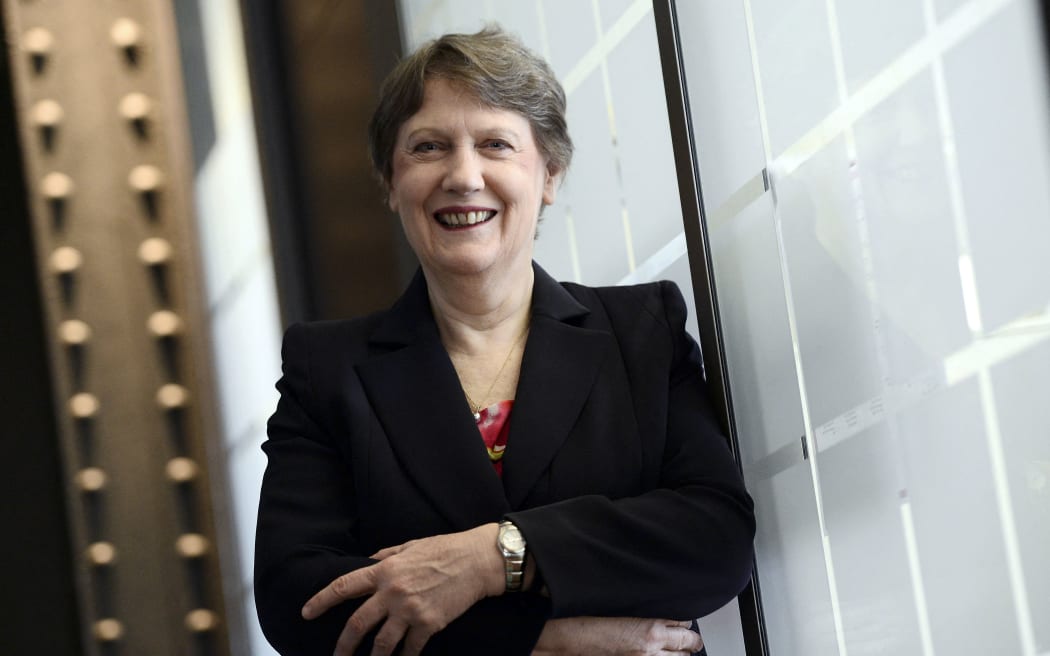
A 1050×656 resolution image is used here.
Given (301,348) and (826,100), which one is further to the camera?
(301,348)

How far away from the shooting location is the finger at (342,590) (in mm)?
1360

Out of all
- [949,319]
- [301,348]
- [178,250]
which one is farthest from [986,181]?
[178,250]

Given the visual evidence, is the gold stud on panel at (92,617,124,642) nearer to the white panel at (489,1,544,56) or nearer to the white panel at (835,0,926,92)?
the white panel at (489,1,544,56)

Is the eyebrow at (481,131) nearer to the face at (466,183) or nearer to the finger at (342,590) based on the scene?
the face at (466,183)

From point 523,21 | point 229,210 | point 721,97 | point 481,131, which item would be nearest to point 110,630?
point 229,210

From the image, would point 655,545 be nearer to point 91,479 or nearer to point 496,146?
point 496,146

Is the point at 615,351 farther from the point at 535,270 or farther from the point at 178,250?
the point at 178,250

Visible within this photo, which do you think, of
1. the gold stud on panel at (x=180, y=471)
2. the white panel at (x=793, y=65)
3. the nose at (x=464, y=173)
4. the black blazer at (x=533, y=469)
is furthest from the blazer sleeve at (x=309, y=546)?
the gold stud on panel at (x=180, y=471)

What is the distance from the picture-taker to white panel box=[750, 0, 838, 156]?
4.39ft

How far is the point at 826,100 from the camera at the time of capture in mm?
1344

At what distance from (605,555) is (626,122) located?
68 centimetres

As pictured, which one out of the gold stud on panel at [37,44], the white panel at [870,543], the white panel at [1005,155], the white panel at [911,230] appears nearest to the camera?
the white panel at [1005,155]

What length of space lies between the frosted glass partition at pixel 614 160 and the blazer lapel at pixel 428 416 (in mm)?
326

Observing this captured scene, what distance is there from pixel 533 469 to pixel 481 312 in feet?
0.74
